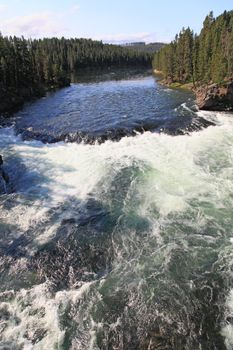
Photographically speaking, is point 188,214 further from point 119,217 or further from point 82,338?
point 82,338

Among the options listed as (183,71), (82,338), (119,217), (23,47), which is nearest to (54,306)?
(82,338)

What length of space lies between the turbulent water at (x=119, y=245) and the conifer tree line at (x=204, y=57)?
117ft

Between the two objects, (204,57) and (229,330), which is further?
(204,57)

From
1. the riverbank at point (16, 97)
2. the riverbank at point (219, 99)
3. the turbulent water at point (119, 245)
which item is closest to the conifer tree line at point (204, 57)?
the riverbank at point (219, 99)

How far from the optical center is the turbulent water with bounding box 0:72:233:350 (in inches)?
487

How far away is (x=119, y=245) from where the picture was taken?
17141 millimetres

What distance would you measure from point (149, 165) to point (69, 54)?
159 metres

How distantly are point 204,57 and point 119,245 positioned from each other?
6847cm

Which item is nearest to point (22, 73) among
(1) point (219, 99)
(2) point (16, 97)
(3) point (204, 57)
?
(2) point (16, 97)

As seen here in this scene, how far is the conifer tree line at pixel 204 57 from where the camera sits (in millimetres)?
63281

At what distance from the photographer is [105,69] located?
18425 centimetres

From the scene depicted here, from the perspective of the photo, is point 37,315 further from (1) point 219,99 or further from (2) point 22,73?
(2) point 22,73

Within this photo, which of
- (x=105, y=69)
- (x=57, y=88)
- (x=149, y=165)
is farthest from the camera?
(x=105, y=69)

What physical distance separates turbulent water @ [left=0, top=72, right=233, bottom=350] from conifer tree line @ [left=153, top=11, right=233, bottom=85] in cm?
3574
